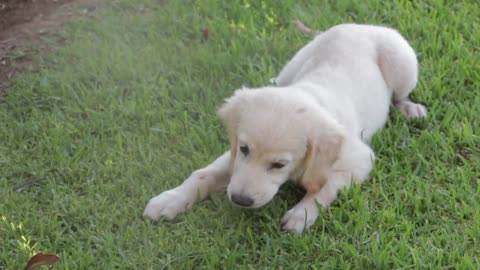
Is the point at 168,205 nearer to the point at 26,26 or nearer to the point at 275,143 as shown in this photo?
the point at 275,143

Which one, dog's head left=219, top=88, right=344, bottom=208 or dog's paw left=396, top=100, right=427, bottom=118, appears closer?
dog's head left=219, top=88, right=344, bottom=208

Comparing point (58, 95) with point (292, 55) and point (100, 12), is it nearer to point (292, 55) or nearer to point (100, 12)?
point (100, 12)

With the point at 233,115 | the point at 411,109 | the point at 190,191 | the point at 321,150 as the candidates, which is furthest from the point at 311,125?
the point at 411,109

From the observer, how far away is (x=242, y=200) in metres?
4.28

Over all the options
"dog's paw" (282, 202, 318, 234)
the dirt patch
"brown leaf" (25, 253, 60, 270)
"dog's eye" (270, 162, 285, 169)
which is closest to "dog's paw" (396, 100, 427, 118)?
"dog's paw" (282, 202, 318, 234)

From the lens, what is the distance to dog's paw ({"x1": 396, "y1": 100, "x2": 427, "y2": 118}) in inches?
214

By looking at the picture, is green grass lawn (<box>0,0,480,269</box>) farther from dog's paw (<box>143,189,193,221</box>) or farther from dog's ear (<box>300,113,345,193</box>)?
dog's ear (<box>300,113,345,193</box>)

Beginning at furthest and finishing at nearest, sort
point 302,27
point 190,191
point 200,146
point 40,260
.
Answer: point 302,27, point 200,146, point 190,191, point 40,260

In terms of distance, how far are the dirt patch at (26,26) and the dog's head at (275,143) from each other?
2.22 m

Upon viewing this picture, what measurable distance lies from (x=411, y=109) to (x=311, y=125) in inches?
53.2

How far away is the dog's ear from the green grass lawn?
207mm

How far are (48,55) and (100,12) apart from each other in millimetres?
776

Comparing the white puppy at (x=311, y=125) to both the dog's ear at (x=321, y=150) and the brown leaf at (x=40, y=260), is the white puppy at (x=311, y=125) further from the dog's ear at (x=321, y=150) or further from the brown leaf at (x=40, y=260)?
the brown leaf at (x=40, y=260)

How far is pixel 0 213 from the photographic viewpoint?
467 centimetres
